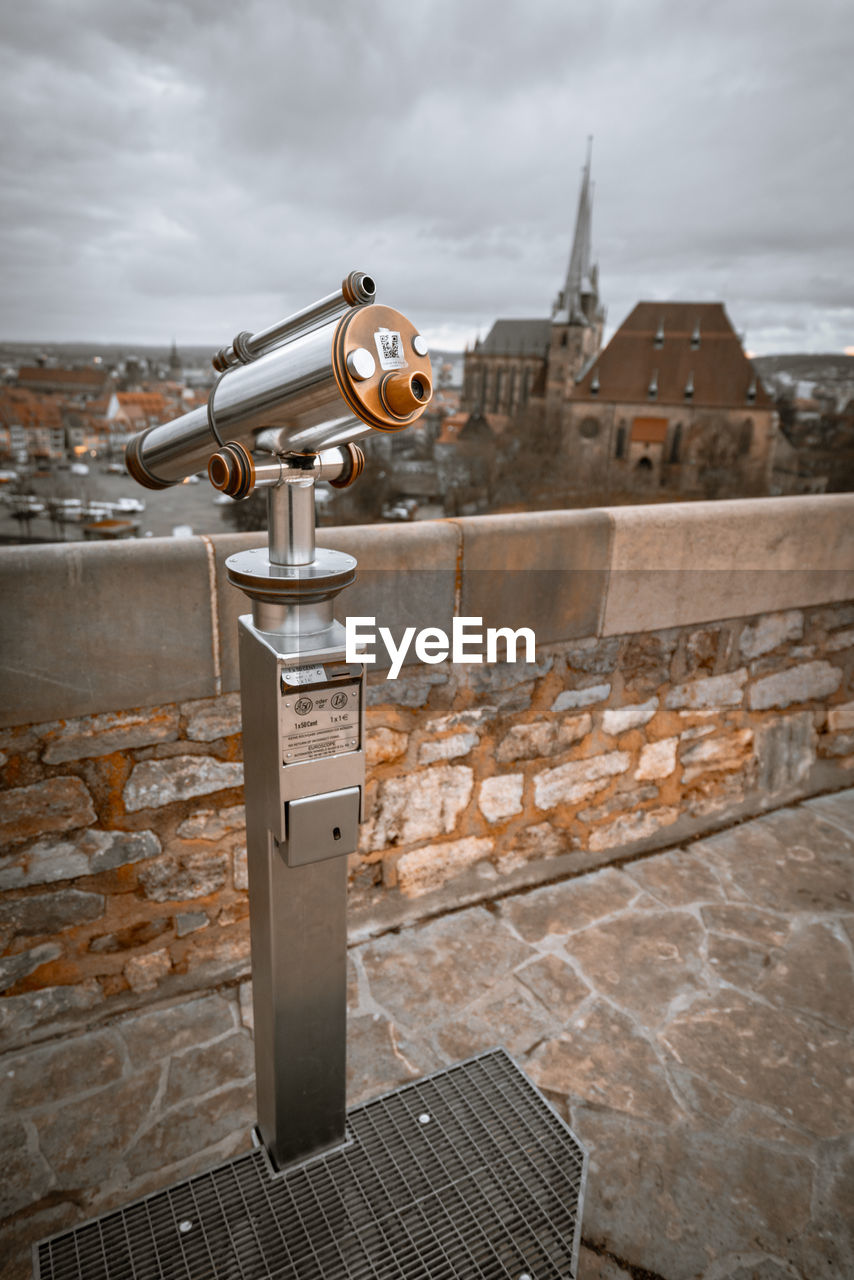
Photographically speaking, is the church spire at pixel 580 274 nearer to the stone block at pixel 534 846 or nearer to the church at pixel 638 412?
the church at pixel 638 412

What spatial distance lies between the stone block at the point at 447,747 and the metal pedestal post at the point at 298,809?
79 centimetres

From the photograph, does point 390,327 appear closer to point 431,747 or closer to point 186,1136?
point 431,747

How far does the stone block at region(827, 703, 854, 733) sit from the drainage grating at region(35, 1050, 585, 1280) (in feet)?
6.60

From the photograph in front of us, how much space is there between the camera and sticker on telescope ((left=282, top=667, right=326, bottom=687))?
1.15 m

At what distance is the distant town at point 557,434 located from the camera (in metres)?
27.9

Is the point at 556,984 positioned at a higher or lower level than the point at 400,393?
lower

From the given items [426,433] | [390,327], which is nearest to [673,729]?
[390,327]

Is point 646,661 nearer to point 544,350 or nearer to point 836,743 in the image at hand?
point 836,743

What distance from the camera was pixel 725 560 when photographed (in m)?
2.44

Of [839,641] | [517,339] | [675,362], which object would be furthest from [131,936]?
[517,339]

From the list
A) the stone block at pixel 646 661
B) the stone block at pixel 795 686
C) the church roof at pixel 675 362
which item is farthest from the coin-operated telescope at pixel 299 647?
the church roof at pixel 675 362

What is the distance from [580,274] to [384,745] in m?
52.7

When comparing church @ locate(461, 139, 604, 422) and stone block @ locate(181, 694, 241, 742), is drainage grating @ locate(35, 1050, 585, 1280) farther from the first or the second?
church @ locate(461, 139, 604, 422)

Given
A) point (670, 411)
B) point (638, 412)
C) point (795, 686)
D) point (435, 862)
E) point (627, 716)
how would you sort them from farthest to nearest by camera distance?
point (638, 412)
point (670, 411)
point (795, 686)
point (627, 716)
point (435, 862)
